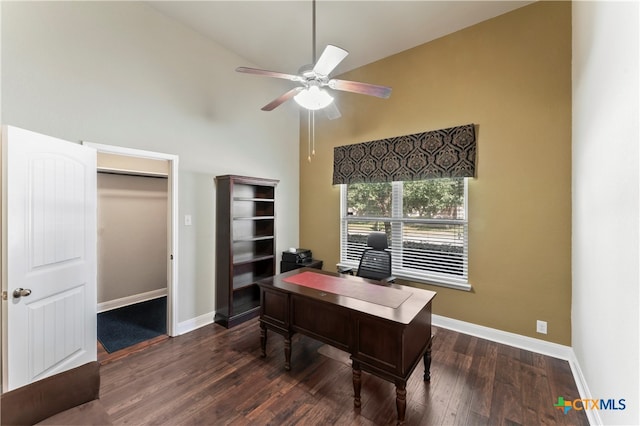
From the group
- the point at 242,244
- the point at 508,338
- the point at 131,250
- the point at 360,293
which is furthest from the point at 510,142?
the point at 131,250

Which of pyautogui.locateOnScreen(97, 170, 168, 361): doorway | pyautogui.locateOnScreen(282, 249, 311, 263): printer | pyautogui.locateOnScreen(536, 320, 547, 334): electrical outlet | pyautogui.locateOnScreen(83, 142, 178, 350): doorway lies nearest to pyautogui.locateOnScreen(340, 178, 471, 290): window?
pyautogui.locateOnScreen(282, 249, 311, 263): printer

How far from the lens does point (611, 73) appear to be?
155 centimetres

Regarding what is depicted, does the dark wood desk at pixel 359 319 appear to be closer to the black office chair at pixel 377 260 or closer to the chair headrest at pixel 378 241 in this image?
the black office chair at pixel 377 260

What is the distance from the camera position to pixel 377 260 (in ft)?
10.5

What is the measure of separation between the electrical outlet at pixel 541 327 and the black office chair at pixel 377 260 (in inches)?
59.9

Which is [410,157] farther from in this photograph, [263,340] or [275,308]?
[263,340]

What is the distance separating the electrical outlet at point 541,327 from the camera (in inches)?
105

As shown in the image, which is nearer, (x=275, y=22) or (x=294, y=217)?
(x=275, y=22)

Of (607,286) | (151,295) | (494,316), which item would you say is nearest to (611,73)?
(607,286)

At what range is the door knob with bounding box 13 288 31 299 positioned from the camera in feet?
5.86

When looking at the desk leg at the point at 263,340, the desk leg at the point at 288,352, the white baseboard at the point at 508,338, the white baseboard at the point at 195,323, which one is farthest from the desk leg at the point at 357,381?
the white baseboard at the point at 195,323

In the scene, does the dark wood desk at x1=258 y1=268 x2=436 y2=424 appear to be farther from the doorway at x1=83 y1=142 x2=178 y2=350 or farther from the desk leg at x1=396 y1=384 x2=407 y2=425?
the doorway at x1=83 y1=142 x2=178 y2=350

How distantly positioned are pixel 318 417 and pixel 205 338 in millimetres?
1729

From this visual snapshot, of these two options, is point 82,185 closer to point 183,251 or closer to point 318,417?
point 183,251
